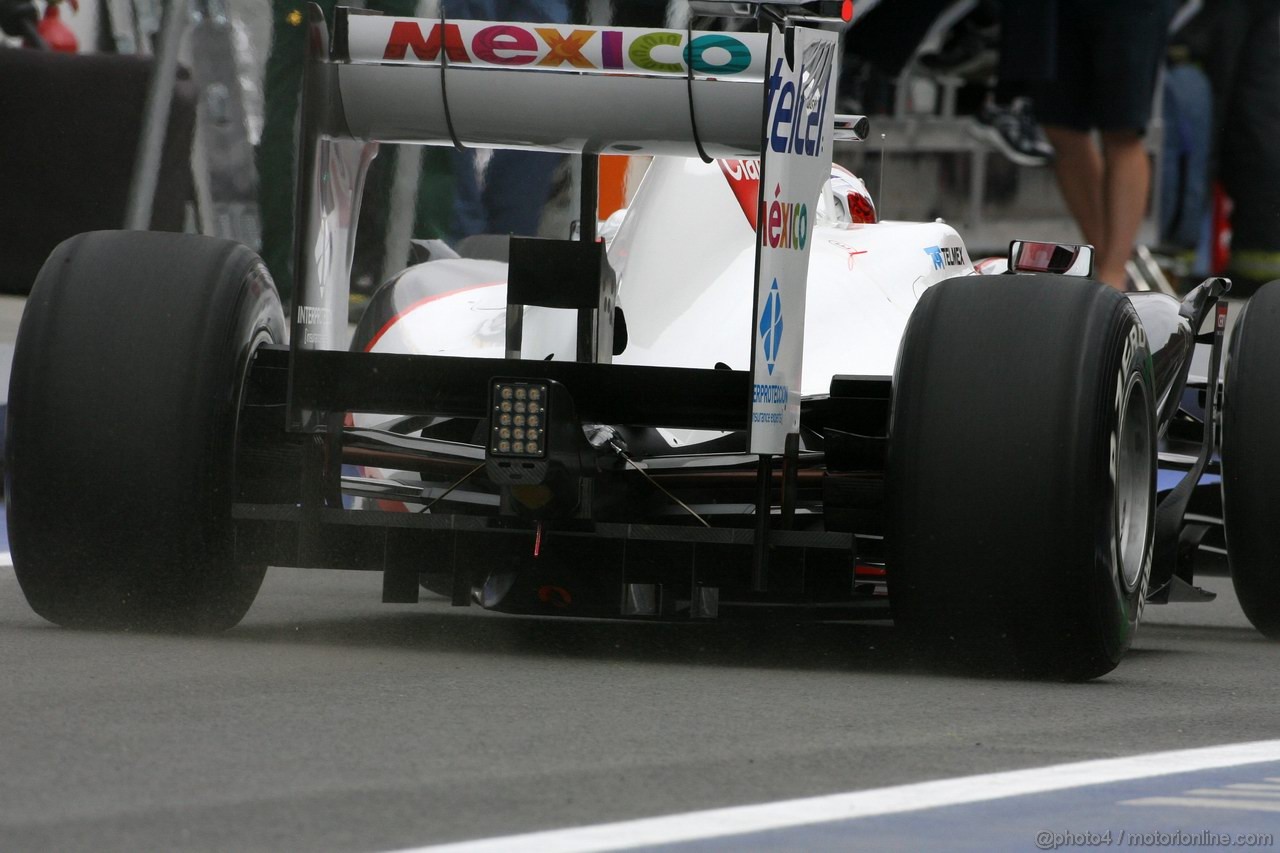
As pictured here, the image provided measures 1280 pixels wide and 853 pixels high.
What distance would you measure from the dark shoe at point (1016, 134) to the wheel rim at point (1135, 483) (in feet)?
30.0

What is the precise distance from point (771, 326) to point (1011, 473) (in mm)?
656

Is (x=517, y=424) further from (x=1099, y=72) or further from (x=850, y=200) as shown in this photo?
(x=1099, y=72)

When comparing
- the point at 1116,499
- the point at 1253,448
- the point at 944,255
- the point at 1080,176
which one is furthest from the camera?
the point at 1080,176

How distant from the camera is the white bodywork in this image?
6.40 metres

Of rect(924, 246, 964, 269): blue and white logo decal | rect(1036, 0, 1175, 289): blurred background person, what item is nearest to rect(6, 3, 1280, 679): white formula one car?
rect(924, 246, 964, 269): blue and white logo decal

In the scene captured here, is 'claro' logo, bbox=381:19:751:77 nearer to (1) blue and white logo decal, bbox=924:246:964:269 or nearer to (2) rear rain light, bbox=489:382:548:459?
(2) rear rain light, bbox=489:382:548:459

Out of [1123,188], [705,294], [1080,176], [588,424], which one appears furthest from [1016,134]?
[588,424]

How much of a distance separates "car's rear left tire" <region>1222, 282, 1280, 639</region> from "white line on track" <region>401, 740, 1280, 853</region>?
2.07 meters

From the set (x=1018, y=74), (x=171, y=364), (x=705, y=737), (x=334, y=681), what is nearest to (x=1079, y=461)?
(x=705, y=737)

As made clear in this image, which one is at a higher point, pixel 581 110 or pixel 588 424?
pixel 581 110

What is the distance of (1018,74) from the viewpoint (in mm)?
14789

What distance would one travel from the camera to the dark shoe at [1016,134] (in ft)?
48.3

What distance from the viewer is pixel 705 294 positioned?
6.64 metres

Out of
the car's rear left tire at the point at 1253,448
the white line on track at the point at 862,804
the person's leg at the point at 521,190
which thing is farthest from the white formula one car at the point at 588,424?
the person's leg at the point at 521,190
